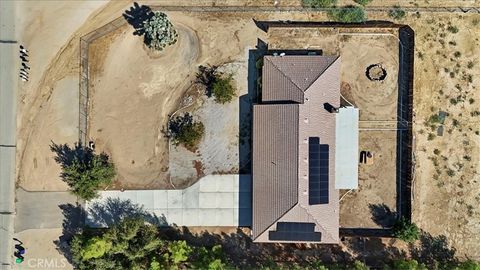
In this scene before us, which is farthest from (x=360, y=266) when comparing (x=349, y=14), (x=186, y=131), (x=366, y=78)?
(x=349, y=14)

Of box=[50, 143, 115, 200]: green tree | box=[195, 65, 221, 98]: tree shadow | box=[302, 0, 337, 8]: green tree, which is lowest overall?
box=[50, 143, 115, 200]: green tree

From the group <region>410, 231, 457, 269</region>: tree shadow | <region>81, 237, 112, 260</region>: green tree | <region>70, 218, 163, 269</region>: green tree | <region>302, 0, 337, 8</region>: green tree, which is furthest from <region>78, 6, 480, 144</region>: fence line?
<region>410, 231, 457, 269</region>: tree shadow

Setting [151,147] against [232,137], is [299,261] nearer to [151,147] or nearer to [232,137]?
[232,137]

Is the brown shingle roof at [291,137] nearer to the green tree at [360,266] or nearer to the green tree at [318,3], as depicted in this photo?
the green tree at [360,266]

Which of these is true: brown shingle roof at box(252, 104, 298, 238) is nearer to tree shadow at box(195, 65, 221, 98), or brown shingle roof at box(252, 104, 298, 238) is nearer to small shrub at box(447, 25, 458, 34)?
tree shadow at box(195, 65, 221, 98)

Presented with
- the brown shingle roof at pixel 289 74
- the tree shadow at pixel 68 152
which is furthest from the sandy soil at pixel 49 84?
the brown shingle roof at pixel 289 74

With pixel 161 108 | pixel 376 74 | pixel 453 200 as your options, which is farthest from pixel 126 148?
pixel 453 200

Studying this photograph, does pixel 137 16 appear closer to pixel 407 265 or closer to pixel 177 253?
pixel 177 253
